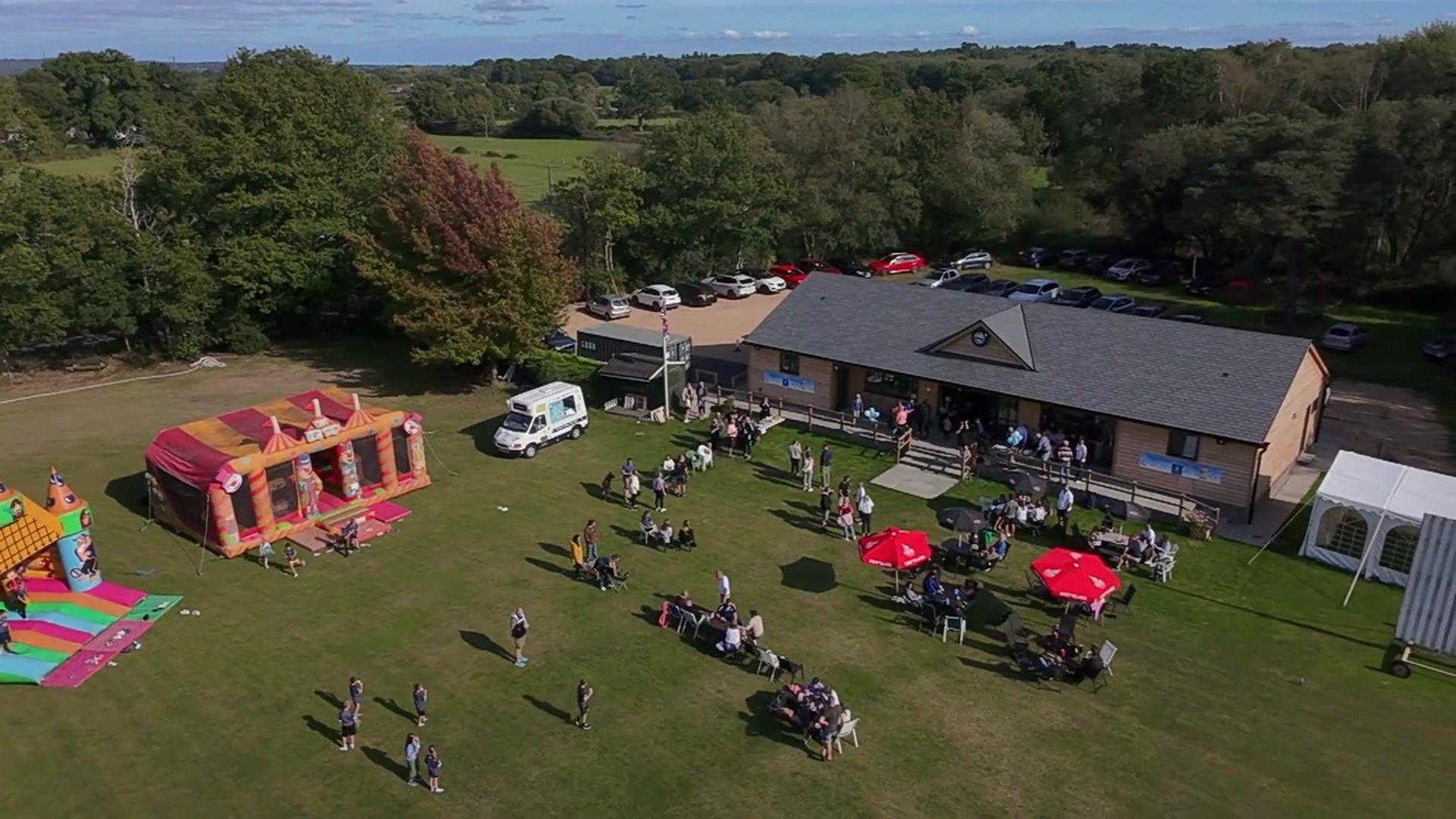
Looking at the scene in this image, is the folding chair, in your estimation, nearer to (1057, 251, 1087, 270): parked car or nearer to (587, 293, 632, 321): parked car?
(587, 293, 632, 321): parked car

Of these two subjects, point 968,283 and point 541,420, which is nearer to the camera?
point 541,420

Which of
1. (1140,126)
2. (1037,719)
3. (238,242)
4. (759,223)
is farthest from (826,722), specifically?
(1140,126)

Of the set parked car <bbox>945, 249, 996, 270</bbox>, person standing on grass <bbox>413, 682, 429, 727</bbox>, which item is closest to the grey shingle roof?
person standing on grass <bbox>413, 682, 429, 727</bbox>

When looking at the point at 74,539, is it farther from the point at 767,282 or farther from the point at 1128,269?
the point at 1128,269

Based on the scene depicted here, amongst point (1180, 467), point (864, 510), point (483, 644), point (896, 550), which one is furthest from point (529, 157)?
point (896, 550)

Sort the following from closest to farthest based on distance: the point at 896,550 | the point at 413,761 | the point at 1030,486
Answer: the point at 413,761 → the point at 896,550 → the point at 1030,486
